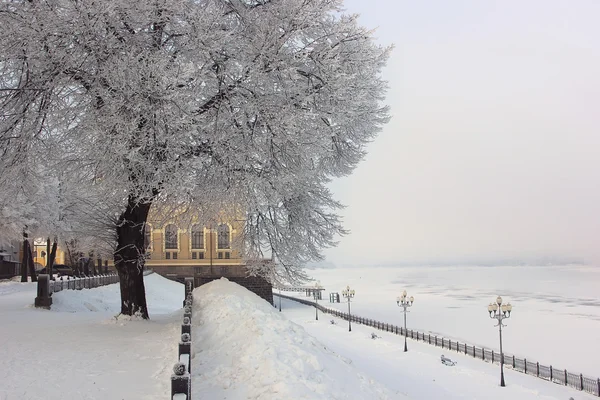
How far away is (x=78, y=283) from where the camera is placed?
30.8 m

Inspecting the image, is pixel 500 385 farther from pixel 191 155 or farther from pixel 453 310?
pixel 453 310

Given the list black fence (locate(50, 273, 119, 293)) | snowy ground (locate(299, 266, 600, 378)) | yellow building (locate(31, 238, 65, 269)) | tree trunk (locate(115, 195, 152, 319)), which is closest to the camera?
tree trunk (locate(115, 195, 152, 319))

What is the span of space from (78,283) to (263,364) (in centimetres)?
2638

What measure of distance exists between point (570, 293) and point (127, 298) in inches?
3699

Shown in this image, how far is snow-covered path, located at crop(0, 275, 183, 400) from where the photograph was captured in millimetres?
7949

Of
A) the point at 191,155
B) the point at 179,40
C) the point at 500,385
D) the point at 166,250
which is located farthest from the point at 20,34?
the point at 166,250

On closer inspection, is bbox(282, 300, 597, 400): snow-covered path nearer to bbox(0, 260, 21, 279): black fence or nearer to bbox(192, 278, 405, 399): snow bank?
bbox(192, 278, 405, 399): snow bank

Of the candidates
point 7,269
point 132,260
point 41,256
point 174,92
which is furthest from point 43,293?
point 41,256

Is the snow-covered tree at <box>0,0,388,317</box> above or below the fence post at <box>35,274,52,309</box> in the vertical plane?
above

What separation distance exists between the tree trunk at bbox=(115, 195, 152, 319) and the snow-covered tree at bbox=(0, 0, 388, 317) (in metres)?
0.04

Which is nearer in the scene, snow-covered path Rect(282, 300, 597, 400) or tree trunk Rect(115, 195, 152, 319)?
tree trunk Rect(115, 195, 152, 319)

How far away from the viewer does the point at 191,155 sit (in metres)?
12.5

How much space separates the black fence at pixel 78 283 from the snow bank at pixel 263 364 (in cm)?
1674

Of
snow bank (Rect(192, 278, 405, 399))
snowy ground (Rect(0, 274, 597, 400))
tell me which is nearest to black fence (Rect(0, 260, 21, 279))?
snowy ground (Rect(0, 274, 597, 400))
